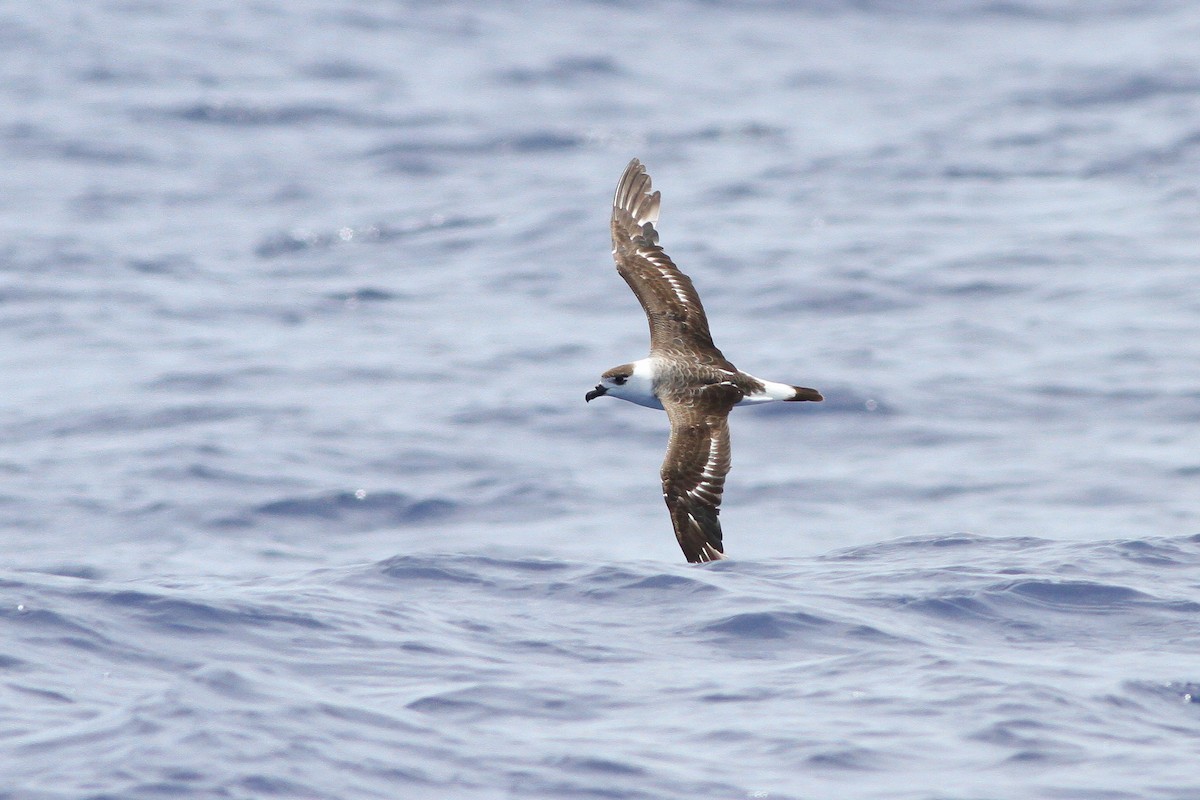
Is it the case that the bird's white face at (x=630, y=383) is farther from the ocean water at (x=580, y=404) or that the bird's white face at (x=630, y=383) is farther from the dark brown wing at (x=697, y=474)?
the ocean water at (x=580, y=404)

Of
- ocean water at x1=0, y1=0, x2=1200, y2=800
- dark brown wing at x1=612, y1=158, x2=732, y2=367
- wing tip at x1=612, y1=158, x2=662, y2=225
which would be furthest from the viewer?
wing tip at x1=612, y1=158, x2=662, y2=225

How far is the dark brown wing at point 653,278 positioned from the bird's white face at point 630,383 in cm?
55

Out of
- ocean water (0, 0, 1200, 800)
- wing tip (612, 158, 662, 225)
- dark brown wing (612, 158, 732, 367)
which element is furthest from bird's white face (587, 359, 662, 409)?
wing tip (612, 158, 662, 225)

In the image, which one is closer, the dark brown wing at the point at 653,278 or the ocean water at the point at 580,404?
the ocean water at the point at 580,404

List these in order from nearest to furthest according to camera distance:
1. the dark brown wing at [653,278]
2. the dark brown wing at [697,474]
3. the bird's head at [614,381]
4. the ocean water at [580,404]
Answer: the ocean water at [580,404]
the dark brown wing at [697,474]
the bird's head at [614,381]
the dark brown wing at [653,278]

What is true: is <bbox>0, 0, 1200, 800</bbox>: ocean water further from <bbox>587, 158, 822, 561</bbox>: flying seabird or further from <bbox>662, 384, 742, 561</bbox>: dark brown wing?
<bbox>587, 158, 822, 561</bbox>: flying seabird

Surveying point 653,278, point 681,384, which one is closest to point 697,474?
point 681,384

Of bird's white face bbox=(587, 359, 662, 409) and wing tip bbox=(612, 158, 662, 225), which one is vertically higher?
wing tip bbox=(612, 158, 662, 225)

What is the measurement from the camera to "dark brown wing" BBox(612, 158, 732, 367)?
39.0ft

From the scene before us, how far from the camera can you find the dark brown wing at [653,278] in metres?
11.9

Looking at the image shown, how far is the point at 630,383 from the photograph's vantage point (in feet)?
36.9

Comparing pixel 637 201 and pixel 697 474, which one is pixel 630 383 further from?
pixel 637 201

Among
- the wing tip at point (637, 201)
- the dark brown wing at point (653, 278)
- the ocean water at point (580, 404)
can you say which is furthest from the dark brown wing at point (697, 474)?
the wing tip at point (637, 201)

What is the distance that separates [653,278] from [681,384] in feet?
4.38
